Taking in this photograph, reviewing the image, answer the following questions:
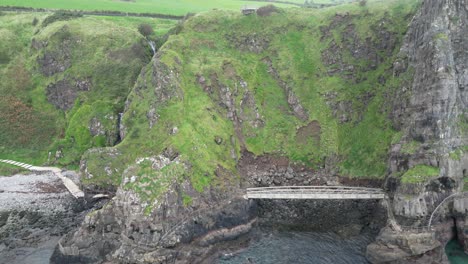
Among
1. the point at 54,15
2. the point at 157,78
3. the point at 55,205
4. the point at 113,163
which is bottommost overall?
the point at 55,205

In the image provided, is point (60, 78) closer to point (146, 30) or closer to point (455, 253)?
point (146, 30)

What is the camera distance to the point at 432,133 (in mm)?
60281

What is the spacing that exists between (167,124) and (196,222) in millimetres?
21551

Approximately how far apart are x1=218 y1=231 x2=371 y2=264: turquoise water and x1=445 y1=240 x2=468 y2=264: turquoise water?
1053 cm

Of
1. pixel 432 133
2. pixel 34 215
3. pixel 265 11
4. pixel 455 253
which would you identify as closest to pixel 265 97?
pixel 265 11

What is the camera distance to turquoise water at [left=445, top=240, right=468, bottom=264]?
52475mm

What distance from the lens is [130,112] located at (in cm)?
8075

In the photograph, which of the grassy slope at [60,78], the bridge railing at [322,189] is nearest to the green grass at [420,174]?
the bridge railing at [322,189]

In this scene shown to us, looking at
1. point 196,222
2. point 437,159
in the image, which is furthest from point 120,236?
point 437,159

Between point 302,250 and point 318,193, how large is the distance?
11880 mm

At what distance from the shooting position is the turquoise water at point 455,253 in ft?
172

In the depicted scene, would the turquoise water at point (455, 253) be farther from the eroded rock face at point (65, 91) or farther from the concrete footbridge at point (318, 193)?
the eroded rock face at point (65, 91)

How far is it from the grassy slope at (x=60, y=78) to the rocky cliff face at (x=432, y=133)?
2468 inches

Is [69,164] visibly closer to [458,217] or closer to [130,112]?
[130,112]
